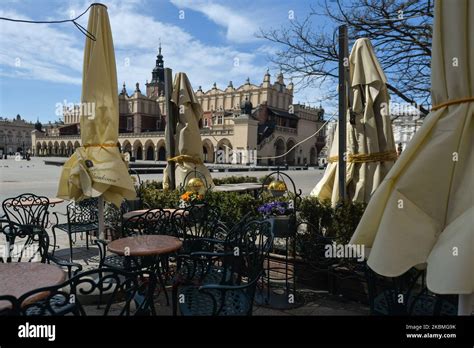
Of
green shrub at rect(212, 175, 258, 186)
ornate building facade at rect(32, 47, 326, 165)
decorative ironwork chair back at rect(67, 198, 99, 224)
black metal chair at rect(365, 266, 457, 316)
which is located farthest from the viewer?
ornate building facade at rect(32, 47, 326, 165)

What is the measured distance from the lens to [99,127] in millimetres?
4352

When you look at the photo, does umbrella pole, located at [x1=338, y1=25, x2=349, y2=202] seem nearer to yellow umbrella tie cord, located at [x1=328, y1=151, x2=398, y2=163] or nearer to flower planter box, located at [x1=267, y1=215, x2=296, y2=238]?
yellow umbrella tie cord, located at [x1=328, y1=151, x2=398, y2=163]

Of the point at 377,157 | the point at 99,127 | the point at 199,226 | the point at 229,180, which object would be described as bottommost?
the point at 199,226

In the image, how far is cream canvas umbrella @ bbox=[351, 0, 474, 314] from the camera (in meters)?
1.86

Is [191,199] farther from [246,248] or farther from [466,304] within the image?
[466,304]

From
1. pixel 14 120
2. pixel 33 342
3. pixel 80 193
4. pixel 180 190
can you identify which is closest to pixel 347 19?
pixel 180 190

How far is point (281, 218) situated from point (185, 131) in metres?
4.17

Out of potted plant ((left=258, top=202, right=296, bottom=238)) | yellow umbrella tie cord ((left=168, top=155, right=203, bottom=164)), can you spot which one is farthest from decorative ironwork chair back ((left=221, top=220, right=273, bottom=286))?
yellow umbrella tie cord ((left=168, top=155, right=203, bottom=164))

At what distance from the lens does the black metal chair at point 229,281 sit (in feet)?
8.73

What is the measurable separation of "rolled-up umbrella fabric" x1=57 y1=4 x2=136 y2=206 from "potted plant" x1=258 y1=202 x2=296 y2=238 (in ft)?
5.99

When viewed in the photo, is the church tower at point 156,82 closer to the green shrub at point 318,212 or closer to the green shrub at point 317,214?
the green shrub at point 318,212

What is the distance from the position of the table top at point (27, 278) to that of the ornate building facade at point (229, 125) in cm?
4220

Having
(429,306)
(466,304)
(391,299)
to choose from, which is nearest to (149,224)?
(391,299)

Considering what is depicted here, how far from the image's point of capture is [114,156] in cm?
432
